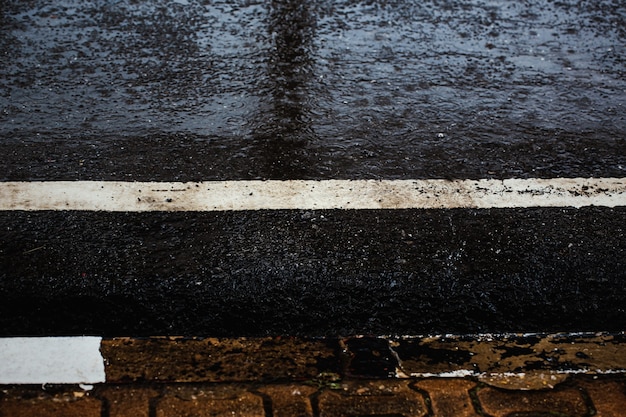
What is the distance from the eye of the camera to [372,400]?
7.32 feet

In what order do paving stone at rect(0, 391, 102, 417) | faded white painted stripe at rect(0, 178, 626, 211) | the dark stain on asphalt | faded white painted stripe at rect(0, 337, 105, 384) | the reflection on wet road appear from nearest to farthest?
paving stone at rect(0, 391, 102, 417) → faded white painted stripe at rect(0, 337, 105, 384) → the dark stain on asphalt → faded white painted stripe at rect(0, 178, 626, 211) → the reflection on wet road

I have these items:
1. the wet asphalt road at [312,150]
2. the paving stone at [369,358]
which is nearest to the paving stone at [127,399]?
the wet asphalt road at [312,150]

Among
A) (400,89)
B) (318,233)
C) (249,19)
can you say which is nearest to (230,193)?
(318,233)

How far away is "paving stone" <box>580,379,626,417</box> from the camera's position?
2.20 m

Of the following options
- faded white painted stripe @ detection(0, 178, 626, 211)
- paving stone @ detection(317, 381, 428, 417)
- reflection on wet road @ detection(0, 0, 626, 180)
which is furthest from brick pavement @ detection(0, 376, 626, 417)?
reflection on wet road @ detection(0, 0, 626, 180)

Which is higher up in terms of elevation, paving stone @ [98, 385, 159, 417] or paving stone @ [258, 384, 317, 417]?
paving stone @ [98, 385, 159, 417]

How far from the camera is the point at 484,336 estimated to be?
2.48m

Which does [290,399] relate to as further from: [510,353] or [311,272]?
[510,353]

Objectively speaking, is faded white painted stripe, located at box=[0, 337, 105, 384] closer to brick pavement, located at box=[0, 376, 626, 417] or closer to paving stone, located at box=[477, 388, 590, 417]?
brick pavement, located at box=[0, 376, 626, 417]

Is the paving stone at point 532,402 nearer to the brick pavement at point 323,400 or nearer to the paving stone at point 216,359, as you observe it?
the brick pavement at point 323,400

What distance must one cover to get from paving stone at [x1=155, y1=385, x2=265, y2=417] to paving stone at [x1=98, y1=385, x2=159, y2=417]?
45 millimetres

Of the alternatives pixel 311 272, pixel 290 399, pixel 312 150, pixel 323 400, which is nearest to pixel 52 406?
pixel 290 399

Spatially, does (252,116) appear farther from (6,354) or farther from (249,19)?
(6,354)

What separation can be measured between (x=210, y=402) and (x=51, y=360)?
0.61m
